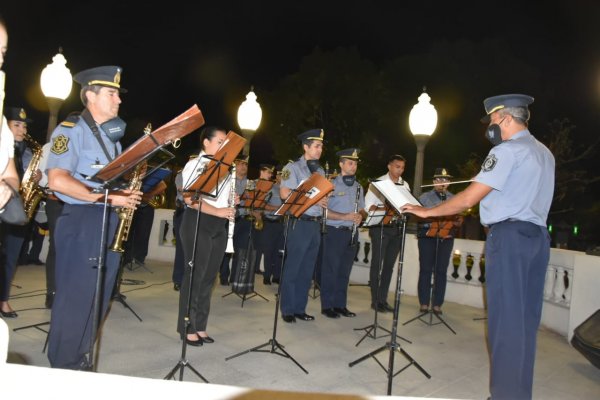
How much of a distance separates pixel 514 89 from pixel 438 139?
475cm

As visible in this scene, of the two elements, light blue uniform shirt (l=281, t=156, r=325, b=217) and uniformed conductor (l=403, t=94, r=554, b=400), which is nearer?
uniformed conductor (l=403, t=94, r=554, b=400)

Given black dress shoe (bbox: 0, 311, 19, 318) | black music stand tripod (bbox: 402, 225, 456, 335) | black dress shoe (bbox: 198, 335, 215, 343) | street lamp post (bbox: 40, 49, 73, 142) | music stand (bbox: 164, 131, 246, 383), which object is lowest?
black dress shoe (bbox: 0, 311, 19, 318)

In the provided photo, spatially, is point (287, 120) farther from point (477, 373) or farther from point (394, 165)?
point (477, 373)

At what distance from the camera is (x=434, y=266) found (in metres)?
8.02

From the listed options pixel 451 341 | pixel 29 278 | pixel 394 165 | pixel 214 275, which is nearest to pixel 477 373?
pixel 451 341

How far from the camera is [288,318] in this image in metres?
6.66

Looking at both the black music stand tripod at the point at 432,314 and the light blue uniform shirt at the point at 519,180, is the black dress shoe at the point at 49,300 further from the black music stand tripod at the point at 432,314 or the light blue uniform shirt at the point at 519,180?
the light blue uniform shirt at the point at 519,180

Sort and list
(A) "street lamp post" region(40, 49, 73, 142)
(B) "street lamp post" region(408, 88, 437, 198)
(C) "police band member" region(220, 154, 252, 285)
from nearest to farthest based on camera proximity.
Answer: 1. (A) "street lamp post" region(40, 49, 73, 142)
2. (B) "street lamp post" region(408, 88, 437, 198)
3. (C) "police band member" region(220, 154, 252, 285)

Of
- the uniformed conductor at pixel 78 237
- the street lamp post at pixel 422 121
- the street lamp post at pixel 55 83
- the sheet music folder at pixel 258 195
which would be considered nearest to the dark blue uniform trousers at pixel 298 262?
the sheet music folder at pixel 258 195

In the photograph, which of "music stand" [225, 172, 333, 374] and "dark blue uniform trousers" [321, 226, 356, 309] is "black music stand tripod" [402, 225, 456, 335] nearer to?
"dark blue uniform trousers" [321, 226, 356, 309]

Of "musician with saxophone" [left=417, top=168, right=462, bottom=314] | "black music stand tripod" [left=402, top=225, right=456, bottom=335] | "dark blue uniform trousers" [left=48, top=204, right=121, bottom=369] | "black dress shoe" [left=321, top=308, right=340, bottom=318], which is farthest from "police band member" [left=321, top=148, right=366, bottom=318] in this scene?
"dark blue uniform trousers" [left=48, top=204, right=121, bottom=369]

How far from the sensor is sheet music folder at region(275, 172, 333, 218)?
5.37 meters

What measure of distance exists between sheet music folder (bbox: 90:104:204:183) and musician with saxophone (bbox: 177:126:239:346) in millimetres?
1915

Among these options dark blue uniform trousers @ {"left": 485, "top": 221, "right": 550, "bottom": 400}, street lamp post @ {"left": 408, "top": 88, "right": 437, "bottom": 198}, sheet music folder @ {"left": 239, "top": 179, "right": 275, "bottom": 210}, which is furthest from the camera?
street lamp post @ {"left": 408, "top": 88, "right": 437, "bottom": 198}
